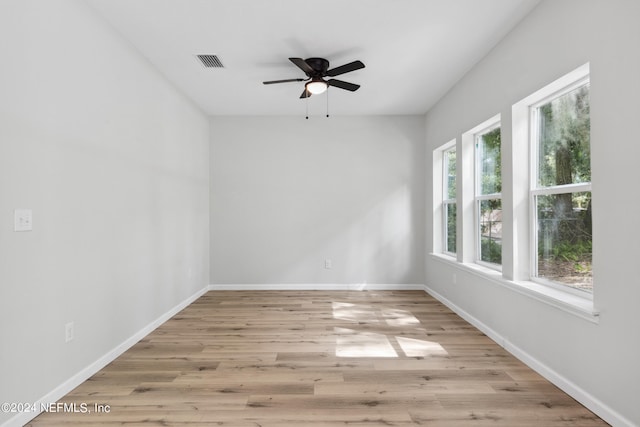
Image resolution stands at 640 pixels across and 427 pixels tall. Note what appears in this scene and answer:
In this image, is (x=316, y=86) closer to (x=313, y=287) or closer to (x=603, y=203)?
(x=603, y=203)

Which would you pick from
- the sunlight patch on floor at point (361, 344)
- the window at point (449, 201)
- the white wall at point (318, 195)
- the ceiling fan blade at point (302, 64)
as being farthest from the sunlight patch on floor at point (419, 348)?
the ceiling fan blade at point (302, 64)

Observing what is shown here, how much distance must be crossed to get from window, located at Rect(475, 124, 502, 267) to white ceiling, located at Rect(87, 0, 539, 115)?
819mm

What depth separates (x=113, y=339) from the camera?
109 inches

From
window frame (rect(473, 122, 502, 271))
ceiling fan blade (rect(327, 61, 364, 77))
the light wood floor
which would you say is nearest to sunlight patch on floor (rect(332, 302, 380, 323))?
the light wood floor

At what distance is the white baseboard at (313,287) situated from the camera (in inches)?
208

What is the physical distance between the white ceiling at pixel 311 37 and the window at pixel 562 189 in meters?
0.83

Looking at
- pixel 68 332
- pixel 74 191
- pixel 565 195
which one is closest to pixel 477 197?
pixel 565 195

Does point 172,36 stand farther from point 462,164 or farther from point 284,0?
point 462,164

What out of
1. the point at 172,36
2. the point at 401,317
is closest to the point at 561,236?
the point at 401,317

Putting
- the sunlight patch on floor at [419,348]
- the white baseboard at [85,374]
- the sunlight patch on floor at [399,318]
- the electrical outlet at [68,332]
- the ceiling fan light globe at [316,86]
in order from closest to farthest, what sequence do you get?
the white baseboard at [85,374] < the electrical outlet at [68,332] < the sunlight patch on floor at [419,348] < the ceiling fan light globe at [316,86] < the sunlight patch on floor at [399,318]

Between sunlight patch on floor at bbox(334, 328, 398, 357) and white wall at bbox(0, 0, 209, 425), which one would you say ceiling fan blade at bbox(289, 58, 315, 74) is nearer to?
white wall at bbox(0, 0, 209, 425)

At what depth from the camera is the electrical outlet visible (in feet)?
7.27

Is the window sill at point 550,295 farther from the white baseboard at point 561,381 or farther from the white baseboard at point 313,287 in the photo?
the white baseboard at point 313,287

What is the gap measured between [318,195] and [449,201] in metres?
1.93
